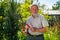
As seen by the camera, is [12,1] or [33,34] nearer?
[33,34]

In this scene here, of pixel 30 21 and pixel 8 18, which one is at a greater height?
pixel 30 21

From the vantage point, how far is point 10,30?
34.7 feet

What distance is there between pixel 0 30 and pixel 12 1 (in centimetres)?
161

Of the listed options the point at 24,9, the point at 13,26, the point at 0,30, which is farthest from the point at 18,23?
the point at 24,9

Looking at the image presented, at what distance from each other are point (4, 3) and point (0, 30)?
1929mm

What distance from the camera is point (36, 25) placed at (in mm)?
4613

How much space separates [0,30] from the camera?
1125 centimetres

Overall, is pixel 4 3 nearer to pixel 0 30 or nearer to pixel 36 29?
pixel 0 30

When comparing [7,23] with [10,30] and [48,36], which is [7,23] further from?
[48,36]

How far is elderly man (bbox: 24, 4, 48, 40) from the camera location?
4.54m

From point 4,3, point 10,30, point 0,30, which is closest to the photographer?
point 10,30

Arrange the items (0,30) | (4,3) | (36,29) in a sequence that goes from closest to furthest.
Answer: (36,29) < (0,30) < (4,3)

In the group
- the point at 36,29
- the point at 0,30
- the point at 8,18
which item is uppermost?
the point at 36,29

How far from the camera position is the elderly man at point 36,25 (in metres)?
4.54
